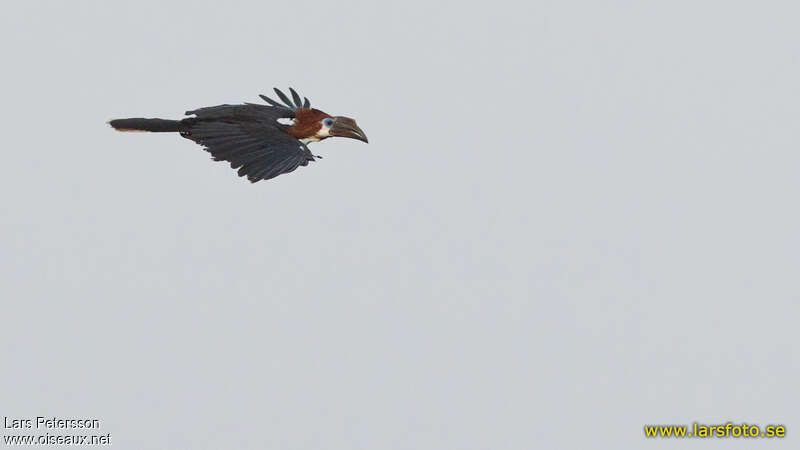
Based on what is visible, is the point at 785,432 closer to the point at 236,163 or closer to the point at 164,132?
the point at 236,163

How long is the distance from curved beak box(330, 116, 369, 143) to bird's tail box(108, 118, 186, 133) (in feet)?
9.00

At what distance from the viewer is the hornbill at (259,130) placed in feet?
60.0

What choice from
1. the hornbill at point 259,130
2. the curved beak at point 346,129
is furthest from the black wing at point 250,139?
the curved beak at point 346,129

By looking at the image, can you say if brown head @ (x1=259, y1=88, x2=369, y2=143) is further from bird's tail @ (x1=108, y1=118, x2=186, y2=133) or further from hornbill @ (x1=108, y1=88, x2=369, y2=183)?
bird's tail @ (x1=108, y1=118, x2=186, y2=133)

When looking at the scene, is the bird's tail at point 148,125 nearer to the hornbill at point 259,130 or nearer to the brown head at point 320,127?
the hornbill at point 259,130

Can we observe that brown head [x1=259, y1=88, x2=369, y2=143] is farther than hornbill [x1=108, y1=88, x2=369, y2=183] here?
Yes

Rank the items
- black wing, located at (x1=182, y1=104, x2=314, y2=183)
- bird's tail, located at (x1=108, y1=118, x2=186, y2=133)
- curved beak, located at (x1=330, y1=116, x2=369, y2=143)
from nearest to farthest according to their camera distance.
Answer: black wing, located at (x1=182, y1=104, x2=314, y2=183)
bird's tail, located at (x1=108, y1=118, x2=186, y2=133)
curved beak, located at (x1=330, y1=116, x2=369, y2=143)

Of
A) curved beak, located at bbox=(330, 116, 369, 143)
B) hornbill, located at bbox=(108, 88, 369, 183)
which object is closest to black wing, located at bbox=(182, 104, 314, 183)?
hornbill, located at bbox=(108, 88, 369, 183)

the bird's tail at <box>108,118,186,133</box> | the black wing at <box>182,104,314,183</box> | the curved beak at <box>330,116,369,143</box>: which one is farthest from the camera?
the curved beak at <box>330,116,369,143</box>

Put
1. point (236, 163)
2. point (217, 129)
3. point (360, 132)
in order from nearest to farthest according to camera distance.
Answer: point (236, 163) → point (217, 129) → point (360, 132)

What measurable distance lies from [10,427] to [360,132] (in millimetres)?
8038

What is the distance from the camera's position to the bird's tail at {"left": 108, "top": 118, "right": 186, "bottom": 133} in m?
20.4

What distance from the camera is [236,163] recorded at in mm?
18250

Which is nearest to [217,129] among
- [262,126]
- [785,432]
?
[262,126]
